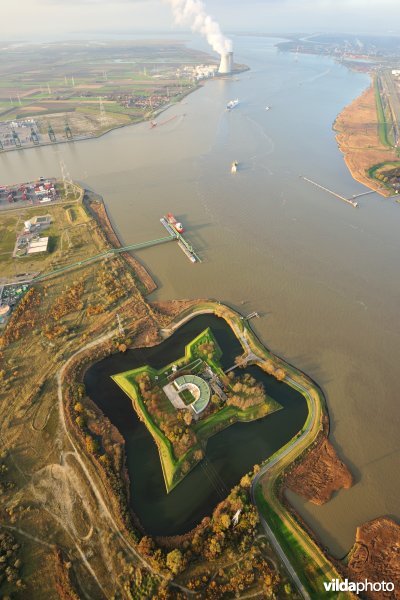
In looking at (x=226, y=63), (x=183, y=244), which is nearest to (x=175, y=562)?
(x=183, y=244)

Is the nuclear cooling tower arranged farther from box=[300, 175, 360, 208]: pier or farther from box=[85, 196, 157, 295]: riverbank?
box=[85, 196, 157, 295]: riverbank

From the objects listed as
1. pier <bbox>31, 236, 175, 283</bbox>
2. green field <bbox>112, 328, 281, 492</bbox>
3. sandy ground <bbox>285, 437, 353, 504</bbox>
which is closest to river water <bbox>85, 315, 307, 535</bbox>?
green field <bbox>112, 328, 281, 492</bbox>

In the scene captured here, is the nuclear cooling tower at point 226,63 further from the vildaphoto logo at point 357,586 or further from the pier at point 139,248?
the vildaphoto logo at point 357,586

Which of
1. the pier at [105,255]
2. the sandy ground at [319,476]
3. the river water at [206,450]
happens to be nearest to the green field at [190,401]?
the river water at [206,450]

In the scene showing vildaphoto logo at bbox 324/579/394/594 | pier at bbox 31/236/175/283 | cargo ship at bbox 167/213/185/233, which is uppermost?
cargo ship at bbox 167/213/185/233

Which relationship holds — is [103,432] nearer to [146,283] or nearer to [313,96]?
[146,283]

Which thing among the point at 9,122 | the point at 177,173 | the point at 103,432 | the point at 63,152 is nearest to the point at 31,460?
the point at 103,432
